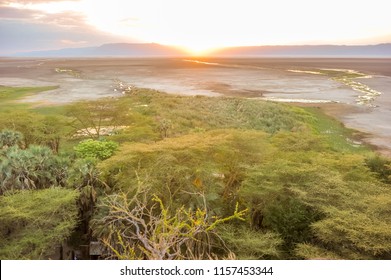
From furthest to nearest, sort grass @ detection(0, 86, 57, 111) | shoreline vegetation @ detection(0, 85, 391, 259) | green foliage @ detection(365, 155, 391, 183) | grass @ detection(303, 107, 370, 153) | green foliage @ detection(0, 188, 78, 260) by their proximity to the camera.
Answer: grass @ detection(0, 86, 57, 111) < grass @ detection(303, 107, 370, 153) < green foliage @ detection(365, 155, 391, 183) < green foliage @ detection(0, 188, 78, 260) < shoreline vegetation @ detection(0, 85, 391, 259)

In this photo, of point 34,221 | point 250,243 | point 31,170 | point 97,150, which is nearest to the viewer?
point 250,243

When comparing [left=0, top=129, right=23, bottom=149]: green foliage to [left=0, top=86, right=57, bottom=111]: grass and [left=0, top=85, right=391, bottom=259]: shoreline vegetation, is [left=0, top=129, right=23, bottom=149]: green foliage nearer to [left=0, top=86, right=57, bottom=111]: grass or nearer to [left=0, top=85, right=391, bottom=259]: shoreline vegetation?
[left=0, top=85, right=391, bottom=259]: shoreline vegetation

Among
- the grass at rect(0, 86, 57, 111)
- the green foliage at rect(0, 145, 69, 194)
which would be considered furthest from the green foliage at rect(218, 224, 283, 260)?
the grass at rect(0, 86, 57, 111)

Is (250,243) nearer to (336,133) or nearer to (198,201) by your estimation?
(198,201)

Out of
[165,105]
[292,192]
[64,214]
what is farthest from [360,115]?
[64,214]

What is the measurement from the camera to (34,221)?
13.9 m

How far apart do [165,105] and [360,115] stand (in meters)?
27.0

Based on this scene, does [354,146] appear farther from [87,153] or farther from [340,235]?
[87,153]

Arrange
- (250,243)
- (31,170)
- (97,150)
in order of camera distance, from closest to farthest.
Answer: (250,243) < (31,170) < (97,150)

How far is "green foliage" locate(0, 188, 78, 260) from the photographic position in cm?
1346

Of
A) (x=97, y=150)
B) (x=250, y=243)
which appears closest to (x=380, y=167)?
(x=250, y=243)

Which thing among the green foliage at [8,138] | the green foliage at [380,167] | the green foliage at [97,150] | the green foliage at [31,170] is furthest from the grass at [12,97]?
the green foliage at [380,167]

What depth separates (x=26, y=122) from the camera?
26.1 metres
